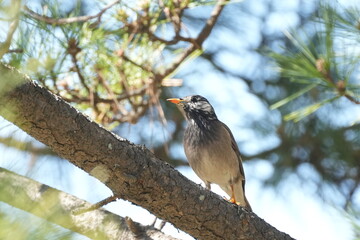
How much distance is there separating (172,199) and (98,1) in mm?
1603

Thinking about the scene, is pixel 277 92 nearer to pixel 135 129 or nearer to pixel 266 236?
pixel 135 129

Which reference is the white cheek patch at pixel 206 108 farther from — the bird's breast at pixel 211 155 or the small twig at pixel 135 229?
the small twig at pixel 135 229

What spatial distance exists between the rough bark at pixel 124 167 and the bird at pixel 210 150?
54.3 inches

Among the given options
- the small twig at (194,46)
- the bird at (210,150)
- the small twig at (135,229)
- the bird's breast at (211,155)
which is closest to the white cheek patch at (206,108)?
the bird at (210,150)

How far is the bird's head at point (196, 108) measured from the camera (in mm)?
4605

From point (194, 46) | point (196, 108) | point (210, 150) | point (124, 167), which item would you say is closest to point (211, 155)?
point (210, 150)

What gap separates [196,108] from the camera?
4.63 meters

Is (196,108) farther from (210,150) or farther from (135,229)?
(135,229)

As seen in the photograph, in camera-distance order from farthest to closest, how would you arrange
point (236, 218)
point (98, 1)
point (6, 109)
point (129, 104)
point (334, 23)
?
point (129, 104)
point (98, 1)
point (334, 23)
point (236, 218)
point (6, 109)

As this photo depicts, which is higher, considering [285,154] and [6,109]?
[285,154]

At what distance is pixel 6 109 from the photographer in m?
2.03

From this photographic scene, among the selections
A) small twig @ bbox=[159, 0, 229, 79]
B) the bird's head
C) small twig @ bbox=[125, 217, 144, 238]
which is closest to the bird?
the bird's head

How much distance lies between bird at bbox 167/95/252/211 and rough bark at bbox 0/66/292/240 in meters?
1.38

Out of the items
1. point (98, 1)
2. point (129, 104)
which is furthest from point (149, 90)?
point (98, 1)
